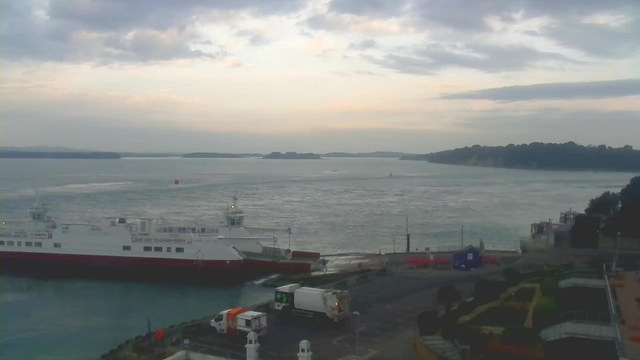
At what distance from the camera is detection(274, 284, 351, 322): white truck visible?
15438 millimetres

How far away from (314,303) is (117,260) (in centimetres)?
1843

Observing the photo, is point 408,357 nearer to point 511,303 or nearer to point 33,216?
point 511,303

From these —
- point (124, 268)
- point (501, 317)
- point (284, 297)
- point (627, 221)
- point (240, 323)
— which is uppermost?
point (627, 221)

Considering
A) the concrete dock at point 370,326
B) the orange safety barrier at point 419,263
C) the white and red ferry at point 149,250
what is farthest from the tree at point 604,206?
the white and red ferry at point 149,250

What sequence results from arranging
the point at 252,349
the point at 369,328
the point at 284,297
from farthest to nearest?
the point at 284,297
the point at 369,328
the point at 252,349

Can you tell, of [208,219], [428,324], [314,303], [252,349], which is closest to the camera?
[252,349]

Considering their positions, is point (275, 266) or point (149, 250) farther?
point (149, 250)

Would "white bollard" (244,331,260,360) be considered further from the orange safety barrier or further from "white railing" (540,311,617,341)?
the orange safety barrier

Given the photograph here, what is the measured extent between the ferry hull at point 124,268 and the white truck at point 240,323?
547 inches

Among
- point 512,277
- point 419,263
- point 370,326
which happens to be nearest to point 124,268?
point 419,263

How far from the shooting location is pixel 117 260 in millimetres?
30203

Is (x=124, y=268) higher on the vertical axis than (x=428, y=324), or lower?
lower

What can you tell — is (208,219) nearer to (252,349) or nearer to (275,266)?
(275,266)

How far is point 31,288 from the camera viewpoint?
28.7 m
